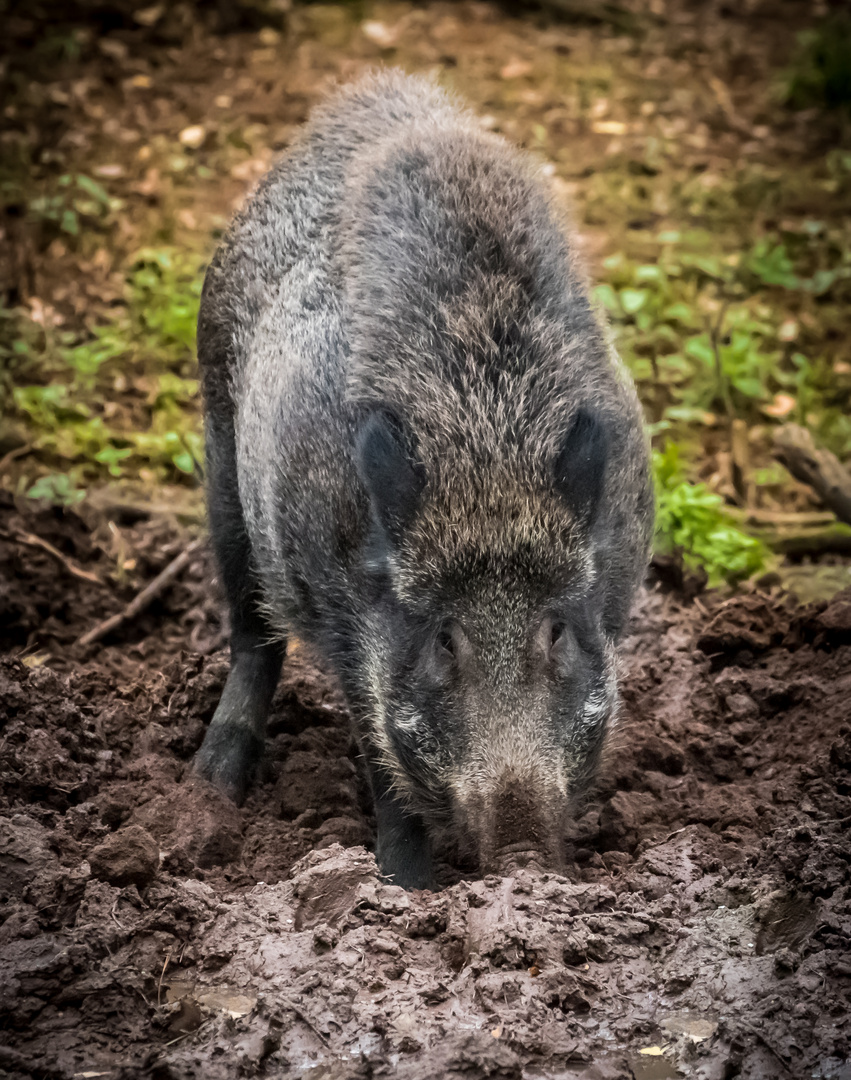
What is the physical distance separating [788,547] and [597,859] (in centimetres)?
256

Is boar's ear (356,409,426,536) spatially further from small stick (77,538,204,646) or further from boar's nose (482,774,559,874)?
small stick (77,538,204,646)

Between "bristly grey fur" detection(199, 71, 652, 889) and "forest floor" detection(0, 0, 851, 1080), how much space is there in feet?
1.54

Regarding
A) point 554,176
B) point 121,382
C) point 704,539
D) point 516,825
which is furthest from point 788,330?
point 516,825

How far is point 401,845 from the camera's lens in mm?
3643

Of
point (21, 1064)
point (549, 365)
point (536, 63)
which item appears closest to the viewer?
point (21, 1064)

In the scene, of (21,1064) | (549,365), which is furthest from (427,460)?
(21,1064)

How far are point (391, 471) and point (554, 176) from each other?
2290mm

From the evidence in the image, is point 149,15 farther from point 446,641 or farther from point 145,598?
point 446,641

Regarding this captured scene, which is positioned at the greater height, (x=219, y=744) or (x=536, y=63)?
(x=536, y=63)

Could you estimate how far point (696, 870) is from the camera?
10.6 ft

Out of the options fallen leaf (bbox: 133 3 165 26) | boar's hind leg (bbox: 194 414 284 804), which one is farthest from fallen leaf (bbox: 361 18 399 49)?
boar's hind leg (bbox: 194 414 284 804)

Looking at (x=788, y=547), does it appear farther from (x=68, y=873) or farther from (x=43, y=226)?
(x=43, y=226)

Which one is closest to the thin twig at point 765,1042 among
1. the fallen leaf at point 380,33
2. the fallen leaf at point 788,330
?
the fallen leaf at point 788,330

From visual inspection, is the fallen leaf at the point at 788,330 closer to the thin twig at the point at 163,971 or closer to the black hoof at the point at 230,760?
the black hoof at the point at 230,760
